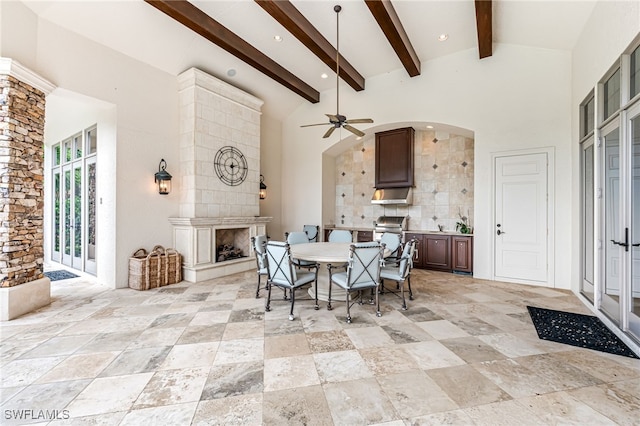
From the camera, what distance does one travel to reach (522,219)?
4.59 meters

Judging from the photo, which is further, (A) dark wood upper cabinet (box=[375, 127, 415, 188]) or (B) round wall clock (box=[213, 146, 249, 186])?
(A) dark wood upper cabinet (box=[375, 127, 415, 188])

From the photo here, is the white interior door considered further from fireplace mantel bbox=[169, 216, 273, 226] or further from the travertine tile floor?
fireplace mantel bbox=[169, 216, 273, 226]

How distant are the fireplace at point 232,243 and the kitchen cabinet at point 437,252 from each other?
370 cm

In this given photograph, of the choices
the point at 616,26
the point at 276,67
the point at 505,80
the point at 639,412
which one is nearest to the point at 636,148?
the point at 616,26

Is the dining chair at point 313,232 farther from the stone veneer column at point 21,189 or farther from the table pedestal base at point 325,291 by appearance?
the stone veneer column at point 21,189

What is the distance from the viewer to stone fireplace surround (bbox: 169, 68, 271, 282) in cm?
473

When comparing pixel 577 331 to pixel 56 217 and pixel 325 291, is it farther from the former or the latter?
pixel 56 217

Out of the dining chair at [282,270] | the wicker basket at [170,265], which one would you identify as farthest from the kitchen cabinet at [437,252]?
the wicker basket at [170,265]

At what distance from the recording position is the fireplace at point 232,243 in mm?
5496

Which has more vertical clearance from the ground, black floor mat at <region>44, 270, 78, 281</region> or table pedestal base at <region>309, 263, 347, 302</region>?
table pedestal base at <region>309, 263, 347, 302</region>

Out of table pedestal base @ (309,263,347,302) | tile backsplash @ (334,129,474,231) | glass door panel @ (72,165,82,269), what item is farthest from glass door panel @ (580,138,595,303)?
glass door panel @ (72,165,82,269)

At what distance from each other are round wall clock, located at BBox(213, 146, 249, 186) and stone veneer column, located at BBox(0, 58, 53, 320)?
7.82ft

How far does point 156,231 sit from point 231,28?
3.55 metres

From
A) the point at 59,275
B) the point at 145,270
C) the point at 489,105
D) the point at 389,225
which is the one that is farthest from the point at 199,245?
the point at 489,105
